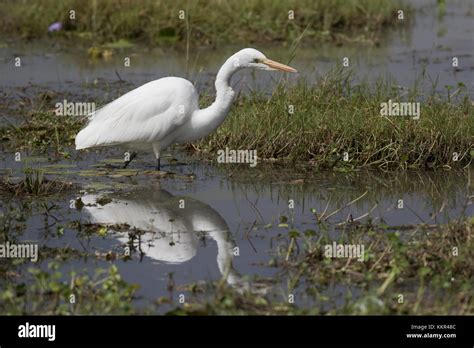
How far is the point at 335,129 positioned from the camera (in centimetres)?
1068

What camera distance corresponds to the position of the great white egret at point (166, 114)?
10078 millimetres

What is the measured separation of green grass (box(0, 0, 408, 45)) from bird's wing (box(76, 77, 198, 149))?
697 centimetres

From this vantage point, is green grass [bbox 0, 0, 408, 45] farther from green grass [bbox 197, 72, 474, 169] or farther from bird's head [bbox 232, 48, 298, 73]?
bird's head [bbox 232, 48, 298, 73]

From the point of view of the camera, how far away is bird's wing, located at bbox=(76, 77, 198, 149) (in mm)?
10125

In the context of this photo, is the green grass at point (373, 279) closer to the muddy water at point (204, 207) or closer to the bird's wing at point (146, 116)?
the muddy water at point (204, 207)

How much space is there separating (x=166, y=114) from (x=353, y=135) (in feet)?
6.33

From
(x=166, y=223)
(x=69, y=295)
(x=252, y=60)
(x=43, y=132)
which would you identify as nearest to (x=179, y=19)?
(x=43, y=132)

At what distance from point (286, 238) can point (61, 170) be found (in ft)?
10.6

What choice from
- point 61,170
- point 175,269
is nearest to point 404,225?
point 175,269

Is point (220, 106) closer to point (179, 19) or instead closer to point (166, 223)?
point (166, 223)

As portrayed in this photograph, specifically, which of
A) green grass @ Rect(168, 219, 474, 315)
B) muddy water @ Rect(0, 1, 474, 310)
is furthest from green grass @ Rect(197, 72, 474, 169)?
green grass @ Rect(168, 219, 474, 315)

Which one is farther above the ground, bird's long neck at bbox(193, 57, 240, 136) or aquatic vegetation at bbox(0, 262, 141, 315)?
bird's long neck at bbox(193, 57, 240, 136)

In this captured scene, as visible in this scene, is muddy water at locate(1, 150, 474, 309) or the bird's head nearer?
muddy water at locate(1, 150, 474, 309)
